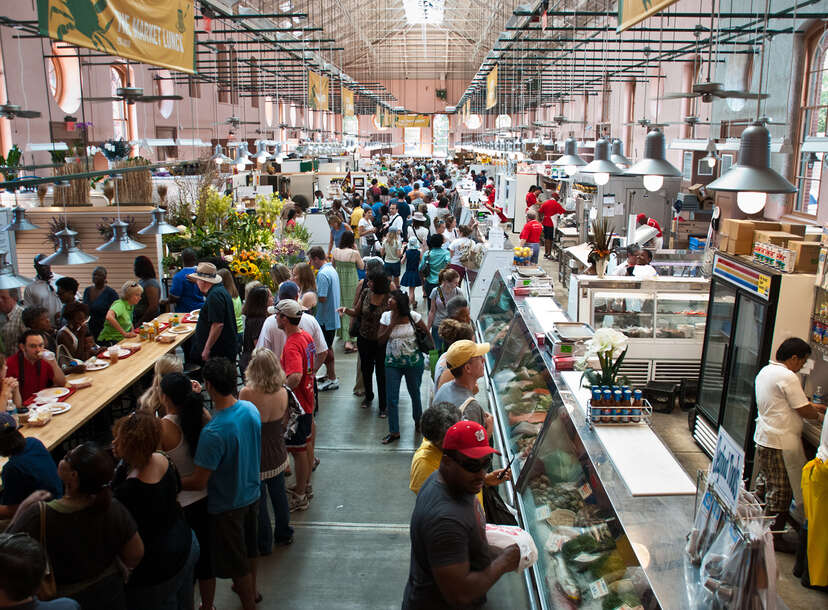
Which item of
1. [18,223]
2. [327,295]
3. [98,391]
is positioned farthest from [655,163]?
[18,223]

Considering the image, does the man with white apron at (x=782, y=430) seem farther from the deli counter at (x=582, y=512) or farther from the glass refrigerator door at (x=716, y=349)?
the deli counter at (x=582, y=512)

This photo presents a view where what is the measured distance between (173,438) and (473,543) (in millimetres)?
1918

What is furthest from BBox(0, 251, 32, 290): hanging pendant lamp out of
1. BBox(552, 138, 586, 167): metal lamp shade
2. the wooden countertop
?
BBox(552, 138, 586, 167): metal lamp shade

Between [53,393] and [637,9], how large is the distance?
5.23 metres

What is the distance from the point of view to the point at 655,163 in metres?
5.90

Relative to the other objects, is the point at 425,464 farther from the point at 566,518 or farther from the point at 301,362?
the point at 301,362

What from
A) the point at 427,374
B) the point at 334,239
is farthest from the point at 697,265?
the point at 334,239

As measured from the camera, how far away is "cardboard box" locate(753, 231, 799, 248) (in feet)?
18.7

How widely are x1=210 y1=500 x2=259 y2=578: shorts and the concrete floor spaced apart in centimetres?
49

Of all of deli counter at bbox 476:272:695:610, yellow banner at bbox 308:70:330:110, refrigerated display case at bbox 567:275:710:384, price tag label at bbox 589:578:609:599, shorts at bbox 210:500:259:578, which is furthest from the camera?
yellow banner at bbox 308:70:330:110

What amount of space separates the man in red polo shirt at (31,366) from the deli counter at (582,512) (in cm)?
377

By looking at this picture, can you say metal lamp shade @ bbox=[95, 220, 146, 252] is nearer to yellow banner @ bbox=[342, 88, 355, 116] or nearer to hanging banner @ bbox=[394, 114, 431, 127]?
yellow banner @ bbox=[342, 88, 355, 116]

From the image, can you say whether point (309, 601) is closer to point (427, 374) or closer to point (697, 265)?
point (427, 374)

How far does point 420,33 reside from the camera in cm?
4969
